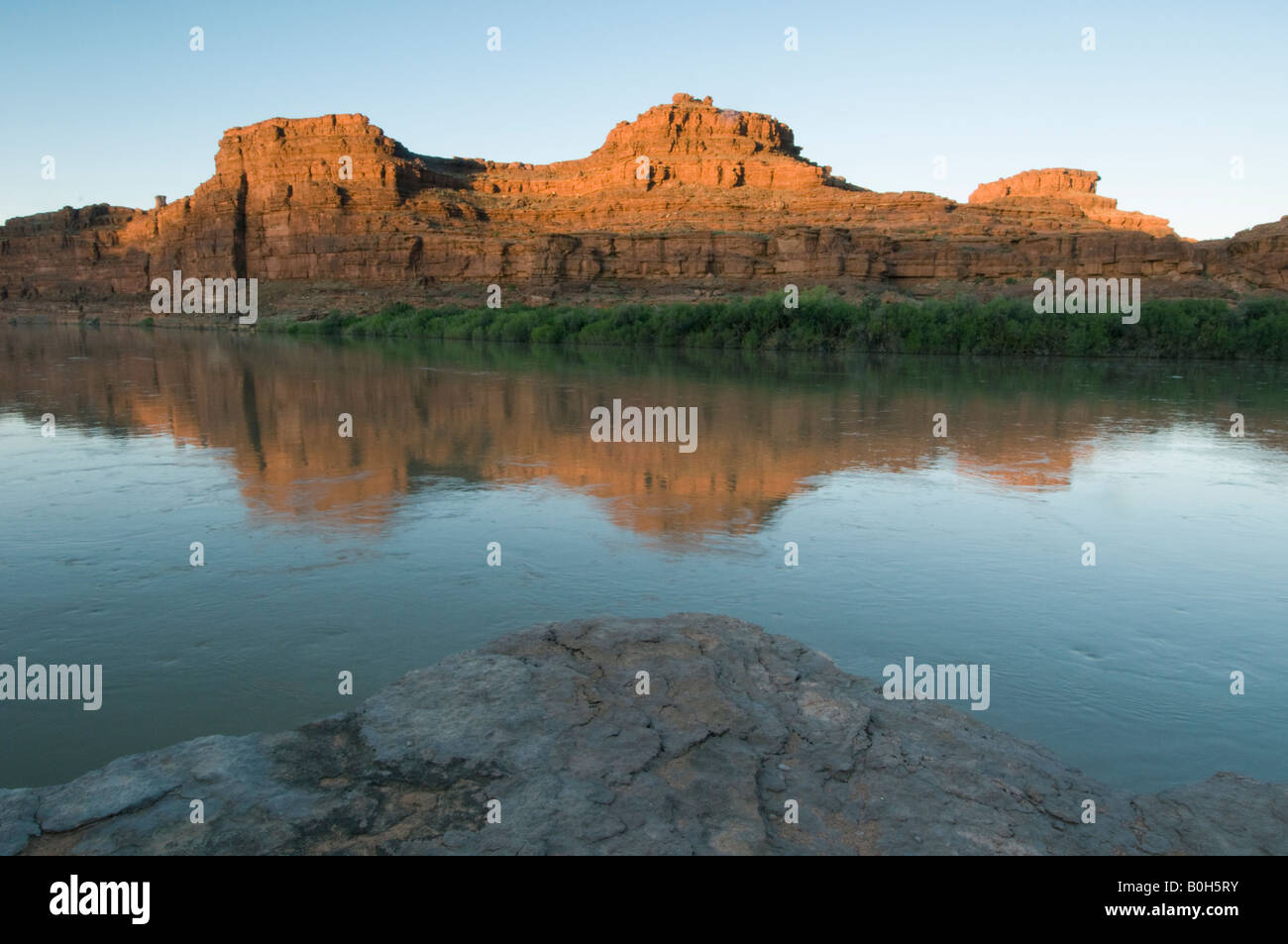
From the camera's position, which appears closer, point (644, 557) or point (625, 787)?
point (625, 787)

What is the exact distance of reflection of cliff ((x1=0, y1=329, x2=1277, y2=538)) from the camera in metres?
7.55

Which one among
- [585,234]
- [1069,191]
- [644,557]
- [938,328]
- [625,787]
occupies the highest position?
[1069,191]

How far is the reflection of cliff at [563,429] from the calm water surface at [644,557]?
8 centimetres

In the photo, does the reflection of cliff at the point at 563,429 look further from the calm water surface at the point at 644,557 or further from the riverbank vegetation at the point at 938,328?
the riverbank vegetation at the point at 938,328

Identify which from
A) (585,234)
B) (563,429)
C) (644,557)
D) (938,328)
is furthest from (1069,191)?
(644,557)

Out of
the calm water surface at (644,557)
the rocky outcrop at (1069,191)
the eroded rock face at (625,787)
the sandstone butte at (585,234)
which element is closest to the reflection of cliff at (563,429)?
the calm water surface at (644,557)

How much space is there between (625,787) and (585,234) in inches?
2366

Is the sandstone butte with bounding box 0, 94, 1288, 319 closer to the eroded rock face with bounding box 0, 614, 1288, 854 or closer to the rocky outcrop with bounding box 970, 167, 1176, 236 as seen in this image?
the rocky outcrop with bounding box 970, 167, 1176, 236

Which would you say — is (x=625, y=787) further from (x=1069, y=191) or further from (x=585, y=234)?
(x=1069, y=191)

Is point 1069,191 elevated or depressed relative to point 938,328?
elevated

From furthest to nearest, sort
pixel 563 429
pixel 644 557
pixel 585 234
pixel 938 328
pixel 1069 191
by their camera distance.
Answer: pixel 1069 191, pixel 585 234, pixel 938 328, pixel 563 429, pixel 644 557

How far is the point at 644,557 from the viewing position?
Result: 5.62 metres

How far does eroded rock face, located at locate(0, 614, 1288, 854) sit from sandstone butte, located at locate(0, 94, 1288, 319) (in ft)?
149
